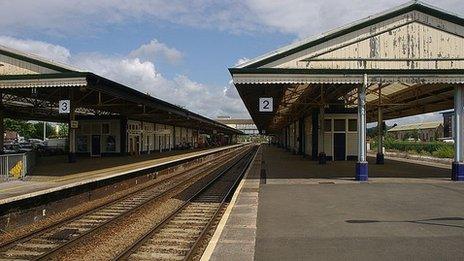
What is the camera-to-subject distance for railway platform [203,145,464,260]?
7.16 metres

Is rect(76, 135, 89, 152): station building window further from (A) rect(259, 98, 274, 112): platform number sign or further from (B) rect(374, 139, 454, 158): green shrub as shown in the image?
(B) rect(374, 139, 454, 158): green shrub

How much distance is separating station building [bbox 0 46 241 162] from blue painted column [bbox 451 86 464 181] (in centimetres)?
1429

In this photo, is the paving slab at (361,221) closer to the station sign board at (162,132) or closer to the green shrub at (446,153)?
the green shrub at (446,153)

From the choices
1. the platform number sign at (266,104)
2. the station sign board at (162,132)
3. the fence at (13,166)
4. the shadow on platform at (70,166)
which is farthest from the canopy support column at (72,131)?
the station sign board at (162,132)

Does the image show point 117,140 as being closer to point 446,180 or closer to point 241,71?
point 241,71

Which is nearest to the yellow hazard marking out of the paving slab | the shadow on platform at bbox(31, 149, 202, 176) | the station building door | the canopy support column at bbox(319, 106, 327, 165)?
the shadow on platform at bbox(31, 149, 202, 176)

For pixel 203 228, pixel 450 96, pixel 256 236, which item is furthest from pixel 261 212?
pixel 450 96

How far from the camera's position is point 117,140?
3838 cm

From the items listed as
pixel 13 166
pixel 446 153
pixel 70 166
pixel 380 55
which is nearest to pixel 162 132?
pixel 70 166

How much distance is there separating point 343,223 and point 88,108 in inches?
1047

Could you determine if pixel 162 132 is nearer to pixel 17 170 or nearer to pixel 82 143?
pixel 82 143

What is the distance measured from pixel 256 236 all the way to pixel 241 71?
921cm

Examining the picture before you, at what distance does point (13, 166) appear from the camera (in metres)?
19.0

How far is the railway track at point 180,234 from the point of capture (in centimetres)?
832
